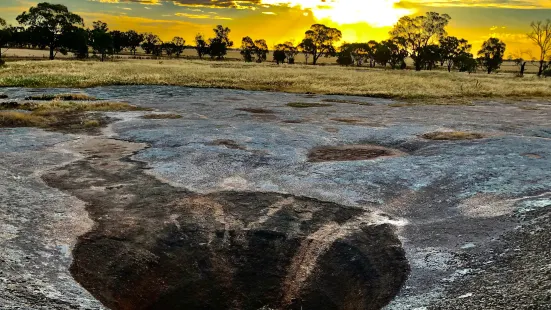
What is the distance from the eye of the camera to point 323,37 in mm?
153000

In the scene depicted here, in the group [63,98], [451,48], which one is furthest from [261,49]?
[63,98]

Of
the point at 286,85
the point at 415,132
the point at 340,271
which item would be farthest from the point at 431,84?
the point at 340,271

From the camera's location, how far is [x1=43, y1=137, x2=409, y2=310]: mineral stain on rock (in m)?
9.48

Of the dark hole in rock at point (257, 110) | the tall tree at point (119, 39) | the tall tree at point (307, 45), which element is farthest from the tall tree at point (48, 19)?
the dark hole in rock at point (257, 110)

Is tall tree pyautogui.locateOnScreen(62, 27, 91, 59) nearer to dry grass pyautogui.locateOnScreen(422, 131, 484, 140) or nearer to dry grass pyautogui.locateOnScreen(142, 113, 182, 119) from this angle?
dry grass pyautogui.locateOnScreen(142, 113, 182, 119)

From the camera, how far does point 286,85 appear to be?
5753 centimetres

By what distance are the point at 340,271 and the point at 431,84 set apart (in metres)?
56.7

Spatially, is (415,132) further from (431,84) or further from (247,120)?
(431,84)

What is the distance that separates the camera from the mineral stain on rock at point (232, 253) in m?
9.48

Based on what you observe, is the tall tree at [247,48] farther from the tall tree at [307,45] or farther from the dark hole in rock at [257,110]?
the dark hole in rock at [257,110]

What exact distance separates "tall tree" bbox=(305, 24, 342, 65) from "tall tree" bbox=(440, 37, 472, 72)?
36.2 metres

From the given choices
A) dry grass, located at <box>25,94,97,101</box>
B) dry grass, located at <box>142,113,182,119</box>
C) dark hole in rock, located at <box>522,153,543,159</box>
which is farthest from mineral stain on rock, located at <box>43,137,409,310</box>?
dry grass, located at <box>25,94,97,101</box>

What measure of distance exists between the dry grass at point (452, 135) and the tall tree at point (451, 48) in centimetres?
11444

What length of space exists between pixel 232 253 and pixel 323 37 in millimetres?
149321
